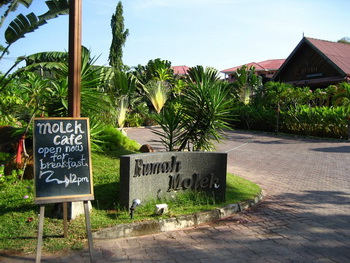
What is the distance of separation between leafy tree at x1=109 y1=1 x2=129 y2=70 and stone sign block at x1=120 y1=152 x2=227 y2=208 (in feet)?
106

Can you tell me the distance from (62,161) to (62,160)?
13 mm

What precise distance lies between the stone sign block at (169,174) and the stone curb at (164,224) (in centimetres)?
55

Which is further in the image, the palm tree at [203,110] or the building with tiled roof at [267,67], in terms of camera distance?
the building with tiled roof at [267,67]

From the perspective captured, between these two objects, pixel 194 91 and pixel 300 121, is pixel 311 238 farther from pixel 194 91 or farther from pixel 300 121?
pixel 300 121

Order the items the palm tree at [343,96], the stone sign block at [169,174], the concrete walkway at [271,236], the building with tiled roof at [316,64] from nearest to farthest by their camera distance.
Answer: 1. the concrete walkway at [271,236]
2. the stone sign block at [169,174]
3. the palm tree at [343,96]
4. the building with tiled roof at [316,64]

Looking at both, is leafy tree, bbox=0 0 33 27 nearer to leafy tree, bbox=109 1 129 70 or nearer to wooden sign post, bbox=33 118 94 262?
wooden sign post, bbox=33 118 94 262

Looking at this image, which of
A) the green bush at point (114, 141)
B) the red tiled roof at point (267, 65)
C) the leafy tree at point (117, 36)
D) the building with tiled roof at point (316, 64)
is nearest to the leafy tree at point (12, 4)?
the green bush at point (114, 141)

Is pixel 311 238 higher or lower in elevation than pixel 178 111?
lower

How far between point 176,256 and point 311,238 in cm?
205

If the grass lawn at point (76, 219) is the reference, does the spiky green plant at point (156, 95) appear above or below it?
above

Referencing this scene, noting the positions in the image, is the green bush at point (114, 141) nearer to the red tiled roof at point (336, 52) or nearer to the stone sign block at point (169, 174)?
the stone sign block at point (169, 174)

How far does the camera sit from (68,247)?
4402 mm

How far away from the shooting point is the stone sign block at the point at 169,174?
5559 millimetres

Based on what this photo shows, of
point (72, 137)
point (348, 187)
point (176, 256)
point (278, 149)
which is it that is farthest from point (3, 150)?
point (278, 149)
